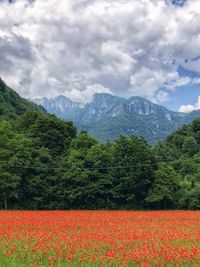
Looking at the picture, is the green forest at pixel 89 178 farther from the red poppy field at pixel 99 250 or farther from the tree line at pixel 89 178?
the red poppy field at pixel 99 250

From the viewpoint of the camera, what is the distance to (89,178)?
1786 inches

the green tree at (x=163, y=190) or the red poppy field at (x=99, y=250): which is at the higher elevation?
the green tree at (x=163, y=190)

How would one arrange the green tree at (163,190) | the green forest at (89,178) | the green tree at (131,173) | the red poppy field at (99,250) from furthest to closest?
the green tree at (131,173) → the green tree at (163,190) → the green forest at (89,178) → the red poppy field at (99,250)

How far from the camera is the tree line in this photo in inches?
1713

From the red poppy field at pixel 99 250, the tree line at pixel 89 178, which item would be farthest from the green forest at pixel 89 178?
the red poppy field at pixel 99 250

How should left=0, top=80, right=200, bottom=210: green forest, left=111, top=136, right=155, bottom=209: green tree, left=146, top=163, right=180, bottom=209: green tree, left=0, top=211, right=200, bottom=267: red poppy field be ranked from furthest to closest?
left=111, top=136, right=155, bottom=209: green tree < left=146, top=163, right=180, bottom=209: green tree < left=0, top=80, right=200, bottom=210: green forest < left=0, top=211, right=200, bottom=267: red poppy field

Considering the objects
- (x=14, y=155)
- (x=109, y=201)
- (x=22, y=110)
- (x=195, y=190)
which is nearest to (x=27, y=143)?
(x=14, y=155)

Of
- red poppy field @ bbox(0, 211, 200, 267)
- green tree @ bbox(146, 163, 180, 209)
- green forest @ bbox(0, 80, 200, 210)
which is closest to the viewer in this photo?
red poppy field @ bbox(0, 211, 200, 267)

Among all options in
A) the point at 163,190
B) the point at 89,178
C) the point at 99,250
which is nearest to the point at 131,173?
the point at 163,190

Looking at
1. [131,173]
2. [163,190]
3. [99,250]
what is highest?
[131,173]

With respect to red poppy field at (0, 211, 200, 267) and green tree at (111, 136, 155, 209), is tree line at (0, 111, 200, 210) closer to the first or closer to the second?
green tree at (111, 136, 155, 209)

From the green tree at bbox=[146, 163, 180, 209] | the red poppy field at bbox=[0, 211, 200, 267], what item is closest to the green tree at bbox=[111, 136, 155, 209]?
the green tree at bbox=[146, 163, 180, 209]

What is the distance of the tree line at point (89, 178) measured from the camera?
43.5m

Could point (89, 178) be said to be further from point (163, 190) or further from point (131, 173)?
point (163, 190)
